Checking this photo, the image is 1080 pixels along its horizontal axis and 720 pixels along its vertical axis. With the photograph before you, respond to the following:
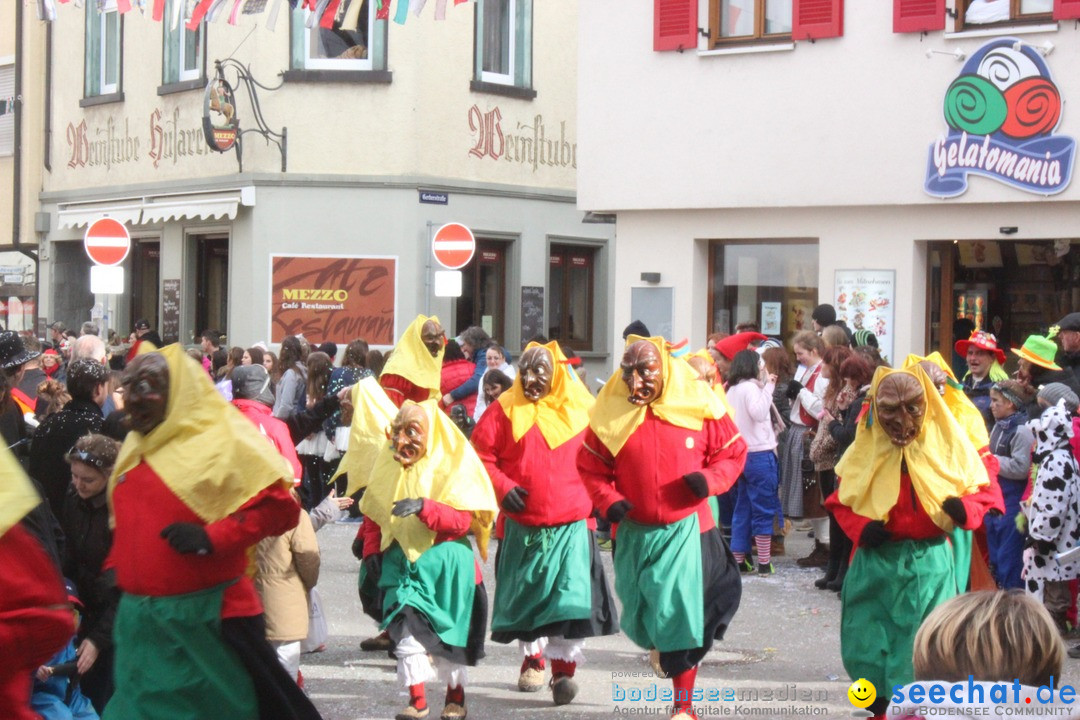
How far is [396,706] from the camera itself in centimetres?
800

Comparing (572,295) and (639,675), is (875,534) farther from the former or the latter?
(572,295)

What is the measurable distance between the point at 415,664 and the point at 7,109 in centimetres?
2181

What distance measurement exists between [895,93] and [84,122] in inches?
552

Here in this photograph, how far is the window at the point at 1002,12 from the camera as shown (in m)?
14.7

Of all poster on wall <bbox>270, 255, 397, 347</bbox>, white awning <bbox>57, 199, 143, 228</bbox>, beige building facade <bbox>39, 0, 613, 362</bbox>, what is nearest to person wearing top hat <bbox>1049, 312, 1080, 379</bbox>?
beige building facade <bbox>39, 0, 613, 362</bbox>

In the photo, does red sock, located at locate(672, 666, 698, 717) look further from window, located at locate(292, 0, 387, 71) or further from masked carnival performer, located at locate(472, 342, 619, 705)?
window, located at locate(292, 0, 387, 71)

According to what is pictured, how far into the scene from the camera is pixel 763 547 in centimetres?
1181

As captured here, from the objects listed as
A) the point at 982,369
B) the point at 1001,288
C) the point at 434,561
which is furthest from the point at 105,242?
the point at 434,561

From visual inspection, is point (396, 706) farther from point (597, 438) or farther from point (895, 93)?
point (895, 93)

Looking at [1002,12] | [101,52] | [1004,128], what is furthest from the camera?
[101,52]

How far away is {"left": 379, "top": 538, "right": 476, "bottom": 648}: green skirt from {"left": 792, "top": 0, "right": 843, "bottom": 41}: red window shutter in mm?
9815

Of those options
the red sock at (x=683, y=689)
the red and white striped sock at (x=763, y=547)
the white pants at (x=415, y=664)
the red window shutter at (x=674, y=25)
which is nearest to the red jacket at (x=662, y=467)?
the red sock at (x=683, y=689)

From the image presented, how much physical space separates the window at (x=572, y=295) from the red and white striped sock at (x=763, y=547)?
11.6m

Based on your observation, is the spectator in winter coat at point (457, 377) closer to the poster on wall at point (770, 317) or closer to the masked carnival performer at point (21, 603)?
the poster on wall at point (770, 317)
